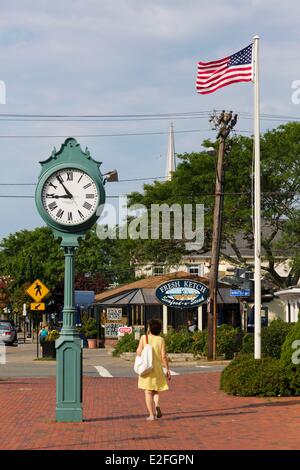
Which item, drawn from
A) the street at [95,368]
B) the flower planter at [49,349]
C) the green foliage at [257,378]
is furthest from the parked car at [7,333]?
the green foliage at [257,378]

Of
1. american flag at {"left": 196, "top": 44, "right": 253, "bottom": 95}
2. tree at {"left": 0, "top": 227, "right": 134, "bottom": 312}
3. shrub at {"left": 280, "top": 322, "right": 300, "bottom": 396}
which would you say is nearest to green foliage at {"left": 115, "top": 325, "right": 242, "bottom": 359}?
american flag at {"left": 196, "top": 44, "right": 253, "bottom": 95}

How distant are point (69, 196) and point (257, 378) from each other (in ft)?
20.0

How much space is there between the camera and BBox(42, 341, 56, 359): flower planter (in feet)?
120

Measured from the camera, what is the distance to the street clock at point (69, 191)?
554 inches

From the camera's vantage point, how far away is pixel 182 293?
39.0m

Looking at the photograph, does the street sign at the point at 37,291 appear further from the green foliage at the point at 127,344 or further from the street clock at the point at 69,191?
→ the street clock at the point at 69,191

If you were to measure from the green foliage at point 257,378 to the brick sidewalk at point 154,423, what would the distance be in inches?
11.7

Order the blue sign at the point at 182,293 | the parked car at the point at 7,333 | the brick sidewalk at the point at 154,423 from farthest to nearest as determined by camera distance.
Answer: the parked car at the point at 7,333 < the blue sign at the point at 182,293 < the brick sidewalk at the point at 154,423

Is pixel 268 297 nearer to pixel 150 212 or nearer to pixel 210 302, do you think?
pixel 210 302

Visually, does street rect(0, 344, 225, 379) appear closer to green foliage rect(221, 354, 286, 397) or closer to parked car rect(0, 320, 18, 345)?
green foliage rect(221, 354, 286, 397)

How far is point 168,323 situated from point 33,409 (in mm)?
31893

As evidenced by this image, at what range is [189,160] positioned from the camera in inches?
1816
